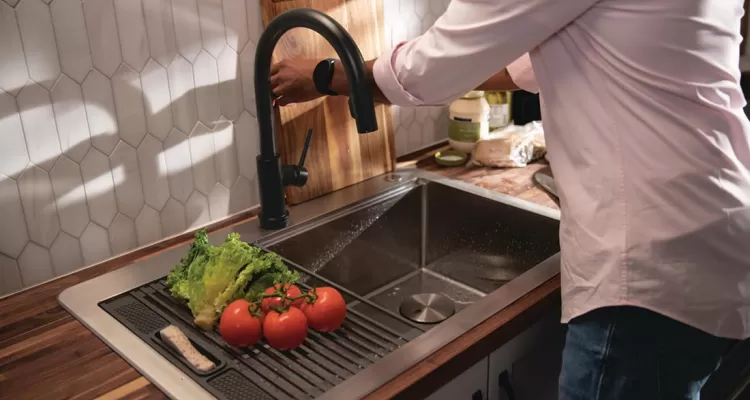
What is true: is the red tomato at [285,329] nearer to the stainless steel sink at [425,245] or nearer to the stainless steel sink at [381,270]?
the stainless steel sink at [381,270]


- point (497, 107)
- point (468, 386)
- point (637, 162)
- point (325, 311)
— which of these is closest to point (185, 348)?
point (325, 311)

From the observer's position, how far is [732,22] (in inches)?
34.9

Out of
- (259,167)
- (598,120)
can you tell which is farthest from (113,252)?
(598,120)

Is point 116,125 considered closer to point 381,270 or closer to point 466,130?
point 381,270

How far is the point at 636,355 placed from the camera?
36.4 inches

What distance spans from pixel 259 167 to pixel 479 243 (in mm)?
500

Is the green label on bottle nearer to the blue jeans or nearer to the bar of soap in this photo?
the blue jeans

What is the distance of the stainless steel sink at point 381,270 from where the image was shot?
0.90m

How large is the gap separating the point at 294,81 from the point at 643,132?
0.58 metres

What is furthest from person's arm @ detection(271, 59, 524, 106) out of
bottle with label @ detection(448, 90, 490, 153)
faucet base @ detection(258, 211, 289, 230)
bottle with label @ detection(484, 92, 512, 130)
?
bottle with label @ detection(484, 92, 512, 130)

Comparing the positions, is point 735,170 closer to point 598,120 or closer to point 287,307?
point 598,120

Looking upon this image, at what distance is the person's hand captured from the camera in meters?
1.18

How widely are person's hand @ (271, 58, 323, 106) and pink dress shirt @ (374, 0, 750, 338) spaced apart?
298 mm

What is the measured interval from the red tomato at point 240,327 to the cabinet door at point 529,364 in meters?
Answer: 0.34
